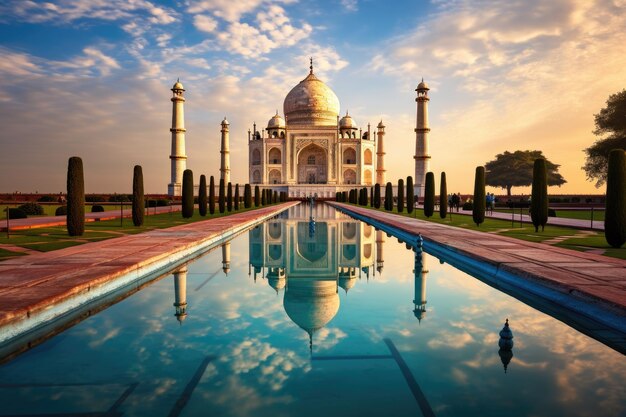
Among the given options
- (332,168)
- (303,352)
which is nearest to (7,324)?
(303,352)

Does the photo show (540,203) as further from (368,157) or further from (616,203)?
(368,157)

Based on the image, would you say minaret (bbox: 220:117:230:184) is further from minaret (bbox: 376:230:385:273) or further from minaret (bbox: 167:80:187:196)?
minaret (bbox: 376:230:385:273)

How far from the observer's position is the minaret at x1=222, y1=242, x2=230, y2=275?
19.9 feet

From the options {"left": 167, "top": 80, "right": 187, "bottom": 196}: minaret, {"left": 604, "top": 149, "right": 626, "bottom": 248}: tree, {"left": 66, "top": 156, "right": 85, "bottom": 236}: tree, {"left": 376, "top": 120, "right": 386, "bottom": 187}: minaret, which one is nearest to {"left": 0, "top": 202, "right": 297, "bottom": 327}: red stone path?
{"left": 66, "top": 156, "right": 85, "bottom": 236}: tree

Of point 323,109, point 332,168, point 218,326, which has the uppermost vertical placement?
point 323,109

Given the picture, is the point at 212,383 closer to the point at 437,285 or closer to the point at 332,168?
the point at 437,285

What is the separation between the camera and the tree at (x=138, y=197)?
37.0ft

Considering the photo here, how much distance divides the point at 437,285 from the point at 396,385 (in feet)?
9.19

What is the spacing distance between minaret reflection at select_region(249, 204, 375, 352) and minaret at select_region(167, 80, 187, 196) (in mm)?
25975

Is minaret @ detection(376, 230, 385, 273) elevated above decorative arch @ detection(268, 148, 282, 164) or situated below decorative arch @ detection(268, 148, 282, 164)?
below

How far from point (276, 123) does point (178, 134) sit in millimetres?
14136

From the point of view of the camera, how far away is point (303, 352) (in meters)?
2.96

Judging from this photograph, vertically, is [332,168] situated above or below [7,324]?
above

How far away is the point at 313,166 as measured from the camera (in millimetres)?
45375
